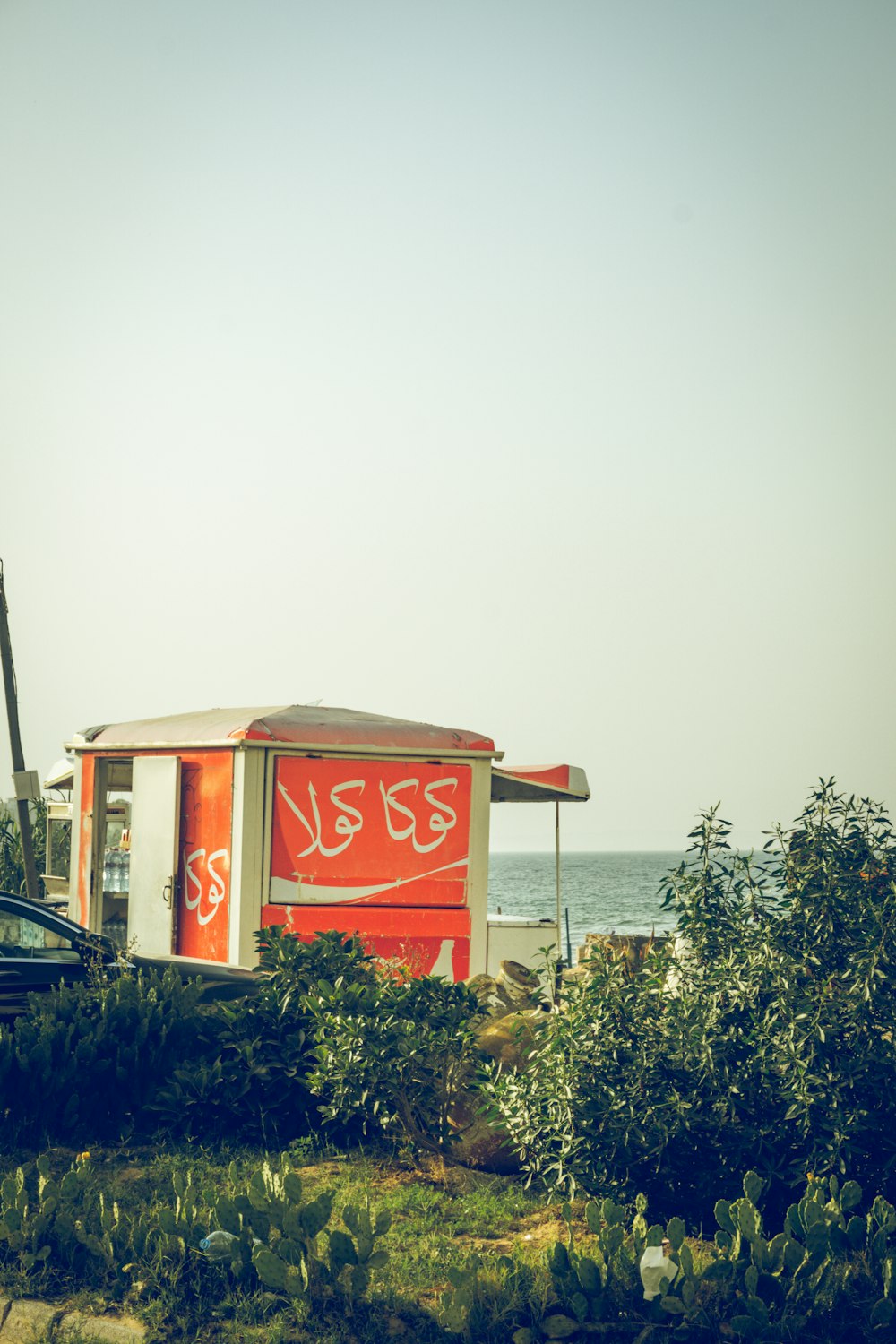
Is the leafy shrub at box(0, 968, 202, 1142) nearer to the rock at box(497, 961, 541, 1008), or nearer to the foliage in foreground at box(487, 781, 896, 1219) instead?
the foliage in foreground at box(487, 781, 896, 1219)

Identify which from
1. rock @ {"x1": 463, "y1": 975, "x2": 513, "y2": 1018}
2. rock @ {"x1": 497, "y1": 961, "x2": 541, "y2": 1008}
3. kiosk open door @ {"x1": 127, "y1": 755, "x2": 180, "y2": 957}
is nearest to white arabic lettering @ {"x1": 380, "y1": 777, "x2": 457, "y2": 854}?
rock @ {"x1": 497, "y1": 961, "x2": 541, "y2": 1008}

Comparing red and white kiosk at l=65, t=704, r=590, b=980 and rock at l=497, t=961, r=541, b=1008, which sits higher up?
red and white kiosk at l=65, t=704, r=590, b=980

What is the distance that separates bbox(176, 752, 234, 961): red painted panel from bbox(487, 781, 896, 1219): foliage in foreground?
7416 millimetres

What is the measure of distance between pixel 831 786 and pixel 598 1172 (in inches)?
71.9

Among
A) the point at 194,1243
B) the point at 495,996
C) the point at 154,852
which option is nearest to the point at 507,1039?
the point at 194,1243

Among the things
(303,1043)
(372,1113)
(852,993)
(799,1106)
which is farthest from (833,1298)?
(303,1043)

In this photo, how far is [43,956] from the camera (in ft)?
30.0

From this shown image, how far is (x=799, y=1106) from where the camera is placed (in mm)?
4730

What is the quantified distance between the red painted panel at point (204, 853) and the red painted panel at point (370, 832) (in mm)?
541

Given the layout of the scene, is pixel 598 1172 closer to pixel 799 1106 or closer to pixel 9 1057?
pixel 799 1106

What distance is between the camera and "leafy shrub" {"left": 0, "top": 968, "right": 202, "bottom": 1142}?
6.46 metres

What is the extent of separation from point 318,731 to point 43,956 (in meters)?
3.91

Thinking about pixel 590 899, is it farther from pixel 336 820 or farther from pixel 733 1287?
pixel 733 1287

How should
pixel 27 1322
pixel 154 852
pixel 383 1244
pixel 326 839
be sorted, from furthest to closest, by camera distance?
pixel 154 852 < pixel 326 839 < pixel 383 1244 < pixel 27 1322
